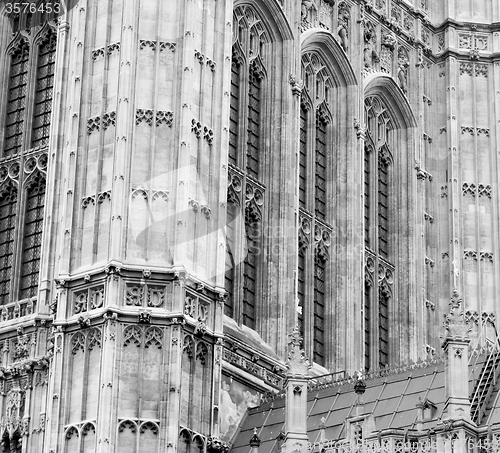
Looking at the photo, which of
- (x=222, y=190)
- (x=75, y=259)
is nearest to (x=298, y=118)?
(x=222, y=190)

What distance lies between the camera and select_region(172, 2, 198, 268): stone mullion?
45281 mm

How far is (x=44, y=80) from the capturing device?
2023 inches

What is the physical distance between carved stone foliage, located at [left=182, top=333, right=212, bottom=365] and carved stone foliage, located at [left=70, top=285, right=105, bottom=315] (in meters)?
2.23

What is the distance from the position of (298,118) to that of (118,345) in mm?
12471

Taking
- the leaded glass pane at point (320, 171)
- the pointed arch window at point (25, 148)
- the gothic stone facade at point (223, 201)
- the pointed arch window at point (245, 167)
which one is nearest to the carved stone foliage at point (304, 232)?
the gothic stone facade at point (223, 201)

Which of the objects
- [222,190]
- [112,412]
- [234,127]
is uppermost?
[234,127]

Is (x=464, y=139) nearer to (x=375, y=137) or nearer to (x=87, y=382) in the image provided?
(x=375, y=137)

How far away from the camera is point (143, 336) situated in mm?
44062

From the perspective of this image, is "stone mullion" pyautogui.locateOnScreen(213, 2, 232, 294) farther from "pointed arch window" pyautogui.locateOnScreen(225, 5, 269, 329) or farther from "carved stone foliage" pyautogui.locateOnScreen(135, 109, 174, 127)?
"carved stone foliage" pyautogui.locateOnScreen(135, 109, 174, 127)

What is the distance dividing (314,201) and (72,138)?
10.2 meters

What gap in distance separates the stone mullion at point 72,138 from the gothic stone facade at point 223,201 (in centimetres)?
6

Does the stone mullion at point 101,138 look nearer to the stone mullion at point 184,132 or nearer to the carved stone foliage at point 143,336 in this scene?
the stone mullion at point 184,132

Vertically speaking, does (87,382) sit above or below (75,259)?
below

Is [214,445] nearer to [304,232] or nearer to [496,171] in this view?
[304,232]
